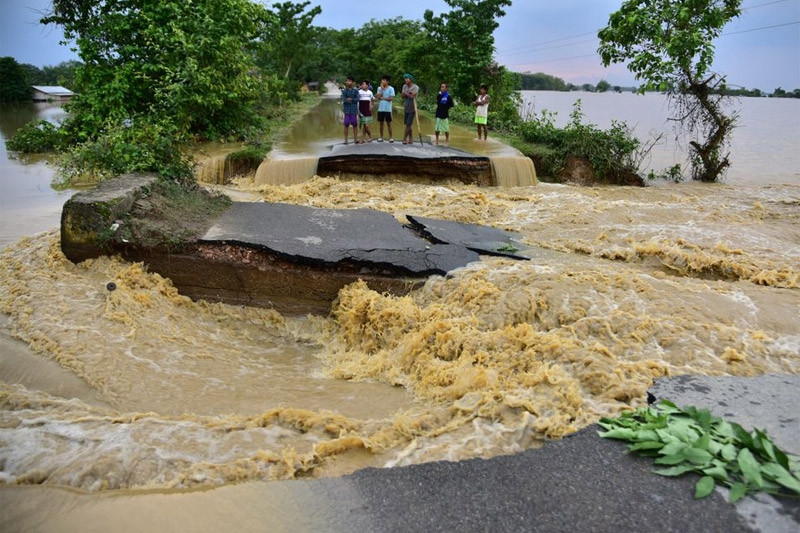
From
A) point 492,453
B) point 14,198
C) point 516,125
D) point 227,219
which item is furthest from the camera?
point 516,125

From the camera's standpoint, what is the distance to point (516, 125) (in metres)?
18.0

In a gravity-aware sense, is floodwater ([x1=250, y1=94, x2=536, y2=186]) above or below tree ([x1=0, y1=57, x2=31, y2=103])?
below

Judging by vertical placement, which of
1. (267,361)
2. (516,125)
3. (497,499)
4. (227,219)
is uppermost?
(516,125)

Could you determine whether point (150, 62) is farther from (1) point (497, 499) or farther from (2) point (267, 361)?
(1) point (497, 499)

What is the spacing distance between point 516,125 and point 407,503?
16.6m

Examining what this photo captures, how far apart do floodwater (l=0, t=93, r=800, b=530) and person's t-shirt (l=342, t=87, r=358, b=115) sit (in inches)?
259

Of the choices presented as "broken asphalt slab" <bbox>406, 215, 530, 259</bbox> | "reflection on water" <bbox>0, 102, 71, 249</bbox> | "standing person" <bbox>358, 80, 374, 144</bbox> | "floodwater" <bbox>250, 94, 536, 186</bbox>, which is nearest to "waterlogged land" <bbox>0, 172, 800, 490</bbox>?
"broken asphalt slab" <bbox>406, 215, 530, 259</bbox>

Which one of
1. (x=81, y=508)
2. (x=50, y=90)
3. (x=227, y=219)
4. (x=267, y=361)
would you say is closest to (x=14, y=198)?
(x=227, y=219)

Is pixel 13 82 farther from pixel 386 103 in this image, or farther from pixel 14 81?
pixel 386 103

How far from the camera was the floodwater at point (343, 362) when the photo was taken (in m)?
3.23

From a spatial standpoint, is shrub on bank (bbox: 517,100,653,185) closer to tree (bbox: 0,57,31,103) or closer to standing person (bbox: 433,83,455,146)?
standing person (bbox: 433,83,455,146)

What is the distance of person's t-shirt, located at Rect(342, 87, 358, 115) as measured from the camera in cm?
1268

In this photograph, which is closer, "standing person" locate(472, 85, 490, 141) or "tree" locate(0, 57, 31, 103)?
"standing person" locate(472, 85, 490, 141)

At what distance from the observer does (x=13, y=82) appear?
115ft
